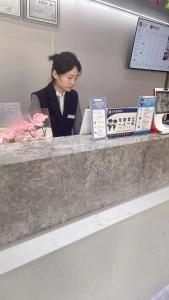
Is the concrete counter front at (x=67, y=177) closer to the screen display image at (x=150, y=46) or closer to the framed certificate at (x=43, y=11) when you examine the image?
the framed certificate at (x=43, y=11)

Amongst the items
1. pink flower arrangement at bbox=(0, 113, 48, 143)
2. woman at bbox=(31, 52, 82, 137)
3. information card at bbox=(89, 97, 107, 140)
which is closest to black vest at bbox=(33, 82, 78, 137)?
woman at bbox=(31, 52, 82, 137)

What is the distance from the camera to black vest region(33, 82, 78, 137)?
2078 mm

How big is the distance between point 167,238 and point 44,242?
0.84 meters

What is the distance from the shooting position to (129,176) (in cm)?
115

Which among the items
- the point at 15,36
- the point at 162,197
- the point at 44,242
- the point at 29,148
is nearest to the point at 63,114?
the point at 15,36

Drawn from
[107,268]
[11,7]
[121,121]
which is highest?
[11,7]

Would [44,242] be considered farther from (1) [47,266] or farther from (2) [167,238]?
(2) [167,238]

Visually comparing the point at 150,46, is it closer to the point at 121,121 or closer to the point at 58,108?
the point at 58,108

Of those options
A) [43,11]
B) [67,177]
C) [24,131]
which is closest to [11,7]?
[43,11]

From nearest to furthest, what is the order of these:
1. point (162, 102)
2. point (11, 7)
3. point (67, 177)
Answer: point (67, 177), point (162, 102), point (11, 7)

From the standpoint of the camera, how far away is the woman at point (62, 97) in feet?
6.53

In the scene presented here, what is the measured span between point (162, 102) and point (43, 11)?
1.77 meters

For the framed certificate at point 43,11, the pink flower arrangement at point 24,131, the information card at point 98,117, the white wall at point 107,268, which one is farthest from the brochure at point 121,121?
the framed certificate at point 43,11

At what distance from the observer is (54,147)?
3.24ft
